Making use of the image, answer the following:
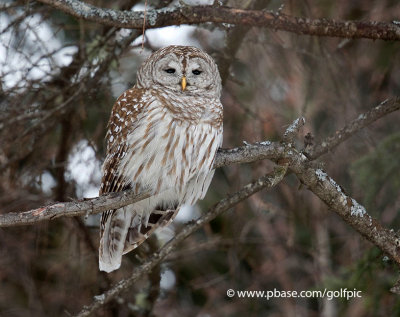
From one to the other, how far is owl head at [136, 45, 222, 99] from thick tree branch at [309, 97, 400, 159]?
0.84 meters

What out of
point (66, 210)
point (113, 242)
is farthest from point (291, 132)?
point (113, 242)

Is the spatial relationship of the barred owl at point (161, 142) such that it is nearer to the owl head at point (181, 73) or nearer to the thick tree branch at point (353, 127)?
the owl head at point (181, 73)

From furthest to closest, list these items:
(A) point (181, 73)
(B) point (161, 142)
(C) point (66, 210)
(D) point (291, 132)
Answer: (A) point (181, 73) → (B) point (161, 142) → (D) point (291, 132) → (C) point (66, 210)

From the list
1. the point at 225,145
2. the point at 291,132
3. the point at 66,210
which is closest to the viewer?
the point at 66,210

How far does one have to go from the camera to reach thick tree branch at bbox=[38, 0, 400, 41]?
380 centimetres

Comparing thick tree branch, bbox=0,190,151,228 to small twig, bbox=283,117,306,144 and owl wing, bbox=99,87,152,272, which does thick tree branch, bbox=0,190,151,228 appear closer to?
owl wing, bbox=99,87,152,272

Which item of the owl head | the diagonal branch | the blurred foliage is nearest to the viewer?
the diagonal branch

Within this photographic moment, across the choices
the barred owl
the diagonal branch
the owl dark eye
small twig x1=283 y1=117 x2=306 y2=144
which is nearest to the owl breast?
the barred owl

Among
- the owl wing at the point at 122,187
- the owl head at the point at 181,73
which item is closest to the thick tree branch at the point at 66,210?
the owl wing at the point at 122,187

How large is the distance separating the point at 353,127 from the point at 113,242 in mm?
1727

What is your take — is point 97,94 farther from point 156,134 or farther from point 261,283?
point 261,283

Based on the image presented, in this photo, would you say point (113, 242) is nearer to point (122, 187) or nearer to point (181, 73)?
point (122, 187)

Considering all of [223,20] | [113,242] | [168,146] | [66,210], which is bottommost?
[113,242]

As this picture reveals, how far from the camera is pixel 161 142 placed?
12.5ft
